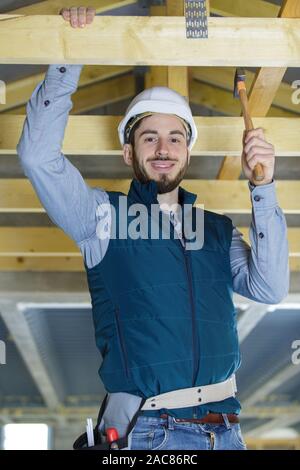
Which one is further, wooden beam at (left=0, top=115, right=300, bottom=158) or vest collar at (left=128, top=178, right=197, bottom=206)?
wooden beam at (left=0, top=115, right=300, bottom=158)

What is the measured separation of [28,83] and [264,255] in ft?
7.40

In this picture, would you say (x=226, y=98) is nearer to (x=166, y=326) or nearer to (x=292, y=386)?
(x=166, y=326)

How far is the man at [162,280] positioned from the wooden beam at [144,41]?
0.07m

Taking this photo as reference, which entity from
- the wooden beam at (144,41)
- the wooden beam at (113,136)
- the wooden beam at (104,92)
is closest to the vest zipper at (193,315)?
the wooden beam at (144,41)

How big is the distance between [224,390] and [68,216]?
24.4 inches

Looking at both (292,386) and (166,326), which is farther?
(292,386)

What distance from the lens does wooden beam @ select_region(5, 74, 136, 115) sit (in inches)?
177

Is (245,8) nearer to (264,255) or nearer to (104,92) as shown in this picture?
(104,92)

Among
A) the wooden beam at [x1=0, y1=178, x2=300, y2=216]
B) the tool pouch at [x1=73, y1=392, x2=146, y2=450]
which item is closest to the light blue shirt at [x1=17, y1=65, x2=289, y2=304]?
the tool pouch at [x1=73, y1=392, x2=146, y2=450]

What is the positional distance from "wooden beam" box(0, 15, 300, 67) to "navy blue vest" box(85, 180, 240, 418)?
1.70 ft

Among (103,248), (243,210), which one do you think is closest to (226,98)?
(243,210)

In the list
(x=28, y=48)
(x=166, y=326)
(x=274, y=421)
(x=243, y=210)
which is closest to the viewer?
(x=166, y=326)

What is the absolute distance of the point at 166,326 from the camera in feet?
6.01

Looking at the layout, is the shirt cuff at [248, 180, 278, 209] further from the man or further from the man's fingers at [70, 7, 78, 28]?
the man's fingers at [70, 7, 78, 28]
